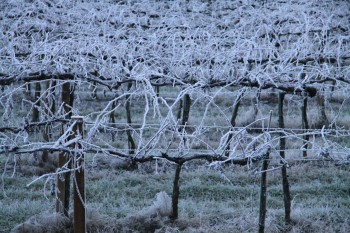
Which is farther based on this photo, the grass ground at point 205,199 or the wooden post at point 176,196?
the wooden post at point 176,196

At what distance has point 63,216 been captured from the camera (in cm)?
548

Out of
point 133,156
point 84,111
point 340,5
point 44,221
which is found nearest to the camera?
point 133,156

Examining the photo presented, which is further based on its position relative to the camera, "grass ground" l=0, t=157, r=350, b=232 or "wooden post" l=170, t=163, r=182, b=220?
"wooden post" l=170, t=163, r=182, b=220

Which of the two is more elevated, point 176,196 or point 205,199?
point 176,196

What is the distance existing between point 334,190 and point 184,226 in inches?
104

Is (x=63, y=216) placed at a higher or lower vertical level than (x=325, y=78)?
lower

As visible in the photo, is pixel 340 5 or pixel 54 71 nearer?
pixel 54 71

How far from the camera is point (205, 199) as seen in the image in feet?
22.2

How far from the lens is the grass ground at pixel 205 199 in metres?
5.70

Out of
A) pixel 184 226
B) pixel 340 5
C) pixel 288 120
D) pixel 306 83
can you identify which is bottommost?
pixel 184 226

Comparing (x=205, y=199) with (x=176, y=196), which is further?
(x=205, y=199)

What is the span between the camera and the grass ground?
5703 mm

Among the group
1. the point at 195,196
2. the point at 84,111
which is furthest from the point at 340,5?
the point at 195,196

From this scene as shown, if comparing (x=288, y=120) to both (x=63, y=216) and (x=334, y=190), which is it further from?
(x=63, y=216)
